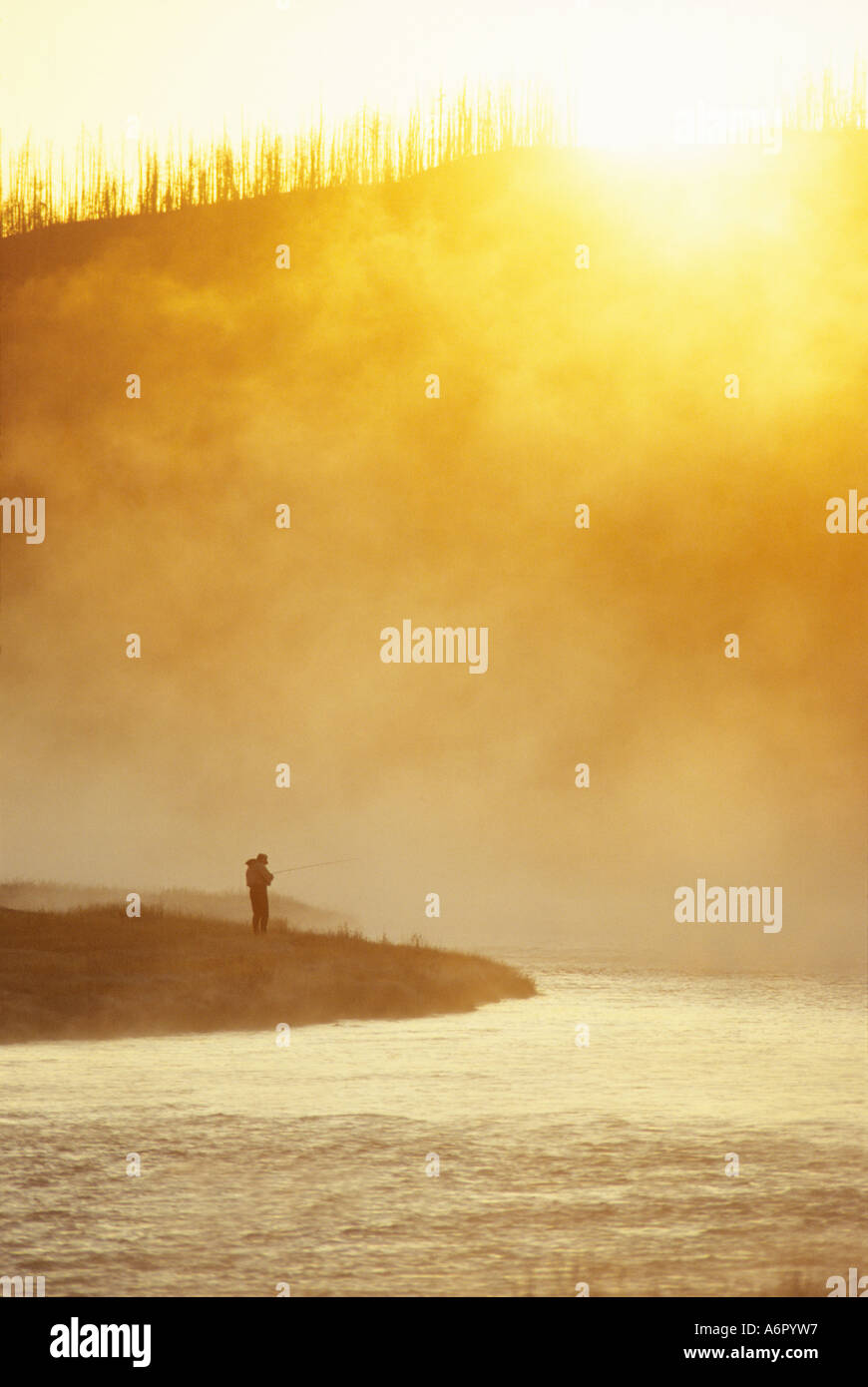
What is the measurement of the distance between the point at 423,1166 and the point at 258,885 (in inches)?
741

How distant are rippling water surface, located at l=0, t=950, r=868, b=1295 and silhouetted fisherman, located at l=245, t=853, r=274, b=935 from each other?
15.1 ft

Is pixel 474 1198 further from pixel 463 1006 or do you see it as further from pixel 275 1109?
pixel 463 1006

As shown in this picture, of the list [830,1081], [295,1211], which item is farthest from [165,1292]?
[830,1081]

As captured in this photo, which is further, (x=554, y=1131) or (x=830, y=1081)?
(x=830, y=1081)

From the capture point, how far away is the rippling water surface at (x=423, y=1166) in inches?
668

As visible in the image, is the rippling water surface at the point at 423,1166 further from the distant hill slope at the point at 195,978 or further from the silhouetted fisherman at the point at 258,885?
the silhouetted fisherman at the point at 258,885

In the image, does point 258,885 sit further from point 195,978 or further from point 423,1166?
point 423,1166

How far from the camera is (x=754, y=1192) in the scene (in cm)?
2052

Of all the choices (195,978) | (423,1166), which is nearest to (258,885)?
(195,978)

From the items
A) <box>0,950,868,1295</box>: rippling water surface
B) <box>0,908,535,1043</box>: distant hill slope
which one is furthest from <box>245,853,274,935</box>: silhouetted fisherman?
<box>0,950,868,1295</box>: rippling water surface

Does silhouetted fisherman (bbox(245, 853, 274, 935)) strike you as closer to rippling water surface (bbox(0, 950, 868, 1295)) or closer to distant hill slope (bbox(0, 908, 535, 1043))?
distant hill slope (bbox(0, 908, 535, 1043))

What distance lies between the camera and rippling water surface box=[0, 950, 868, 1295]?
55.7 feet

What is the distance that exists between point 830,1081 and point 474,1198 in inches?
524
